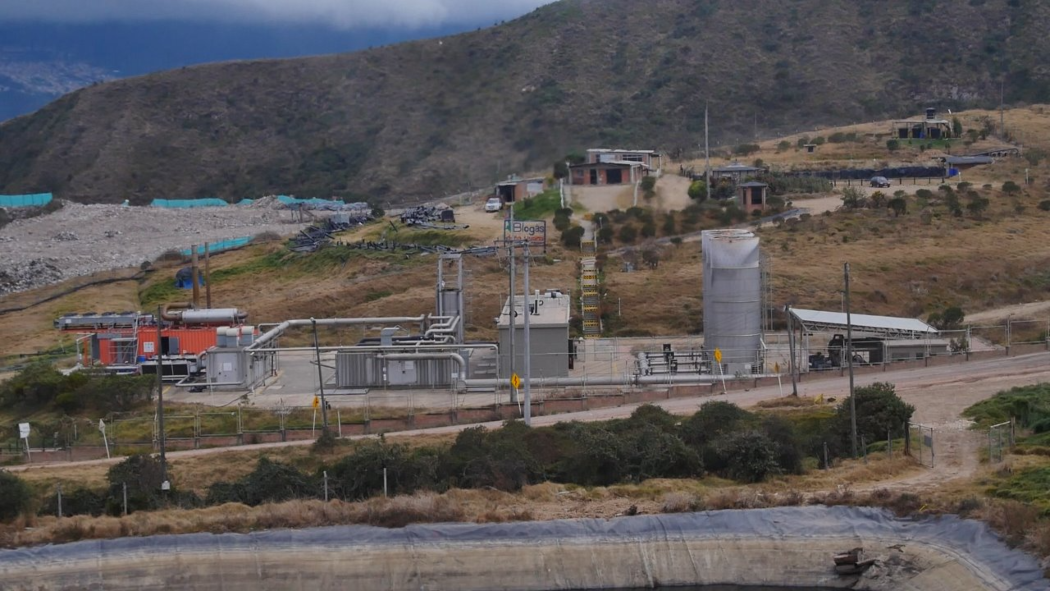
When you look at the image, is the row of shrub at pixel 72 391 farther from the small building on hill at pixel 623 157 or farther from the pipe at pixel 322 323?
the small building on hill at pixel 623 157

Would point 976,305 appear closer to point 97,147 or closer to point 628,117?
point 628,117

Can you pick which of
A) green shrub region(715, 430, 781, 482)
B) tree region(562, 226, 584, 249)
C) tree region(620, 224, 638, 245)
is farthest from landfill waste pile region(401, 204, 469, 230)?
green shrub region(715, 430, 781, 482)

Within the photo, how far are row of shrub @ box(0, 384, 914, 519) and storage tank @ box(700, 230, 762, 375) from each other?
9.44 metres

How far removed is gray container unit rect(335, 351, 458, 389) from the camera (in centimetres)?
4378

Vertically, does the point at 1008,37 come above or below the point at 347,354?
above

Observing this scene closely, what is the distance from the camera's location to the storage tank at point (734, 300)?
145 ft

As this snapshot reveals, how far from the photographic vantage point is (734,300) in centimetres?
4447

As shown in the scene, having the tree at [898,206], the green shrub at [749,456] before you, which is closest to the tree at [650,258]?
the tree at [898,206]

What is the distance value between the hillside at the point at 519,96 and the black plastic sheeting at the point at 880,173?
2304 centimetres

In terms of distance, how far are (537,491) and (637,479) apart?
7.95 feet

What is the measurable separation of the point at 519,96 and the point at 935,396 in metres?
91.8

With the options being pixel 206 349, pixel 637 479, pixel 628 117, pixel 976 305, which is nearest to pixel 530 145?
pixel 628 117

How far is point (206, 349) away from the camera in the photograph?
151ft

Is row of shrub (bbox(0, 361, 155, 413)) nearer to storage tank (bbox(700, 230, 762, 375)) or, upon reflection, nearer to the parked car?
storage tank (bbox(700, 230, 762, 375))
